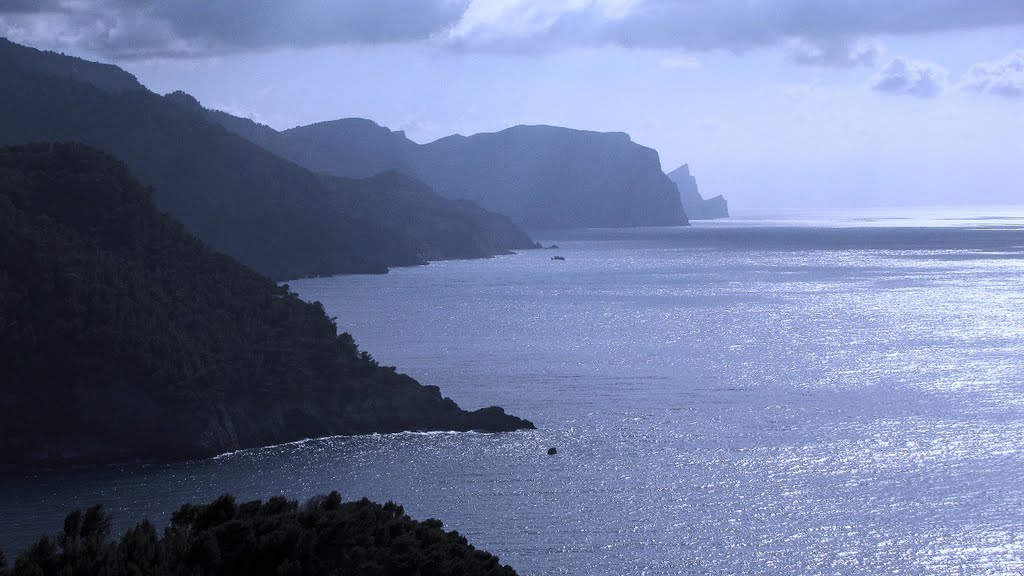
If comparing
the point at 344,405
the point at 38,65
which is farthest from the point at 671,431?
the point at 38,65

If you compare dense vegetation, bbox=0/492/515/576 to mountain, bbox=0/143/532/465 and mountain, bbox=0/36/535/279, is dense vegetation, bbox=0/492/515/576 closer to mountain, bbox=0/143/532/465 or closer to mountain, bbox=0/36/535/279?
mountain, bbox=0/143/532/465

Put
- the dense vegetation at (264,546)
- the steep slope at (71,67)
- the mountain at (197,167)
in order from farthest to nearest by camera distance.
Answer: the steep slope at (71,67) < the mountain at (197,167) < the dense vegetation at (264,546)

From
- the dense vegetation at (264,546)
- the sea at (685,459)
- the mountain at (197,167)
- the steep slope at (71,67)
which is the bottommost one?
the sea at (685,459)

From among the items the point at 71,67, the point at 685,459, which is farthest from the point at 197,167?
the point at 685,459

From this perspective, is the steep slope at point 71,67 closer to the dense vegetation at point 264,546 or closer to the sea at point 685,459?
the sea at point 685,459

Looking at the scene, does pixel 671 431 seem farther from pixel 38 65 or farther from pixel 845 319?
pixel 38 65

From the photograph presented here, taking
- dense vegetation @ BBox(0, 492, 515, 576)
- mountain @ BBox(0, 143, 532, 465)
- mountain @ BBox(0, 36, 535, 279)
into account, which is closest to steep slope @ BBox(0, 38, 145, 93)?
mountain @ BBox(0, 36, 535, 279)

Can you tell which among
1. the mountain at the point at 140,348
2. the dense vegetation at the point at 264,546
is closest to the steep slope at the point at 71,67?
the mountain at the point at 140,348

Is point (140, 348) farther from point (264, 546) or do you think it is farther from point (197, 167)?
point (197, 167)
